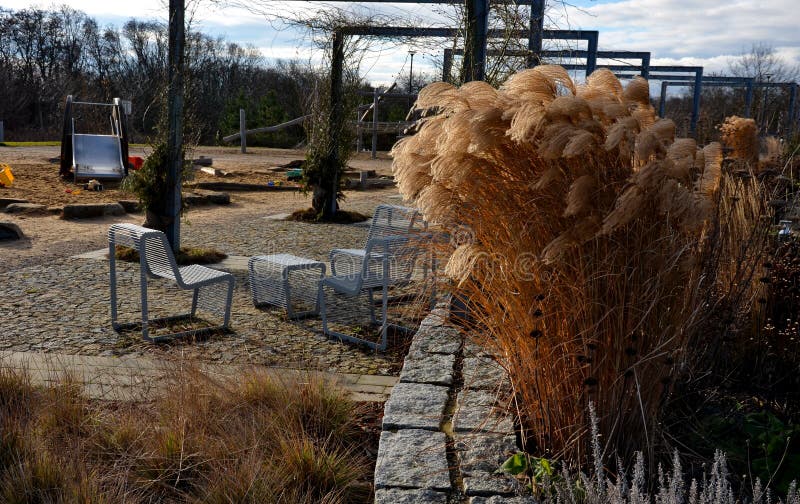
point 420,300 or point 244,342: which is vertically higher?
point 420,300

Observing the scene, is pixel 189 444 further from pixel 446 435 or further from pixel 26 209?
pixel 26 209

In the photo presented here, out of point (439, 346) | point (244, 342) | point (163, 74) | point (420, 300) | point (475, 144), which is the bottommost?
point (244, 342)

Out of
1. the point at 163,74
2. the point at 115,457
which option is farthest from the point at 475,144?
the point at 163,74

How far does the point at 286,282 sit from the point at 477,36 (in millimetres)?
2168

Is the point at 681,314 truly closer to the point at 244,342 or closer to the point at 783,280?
the point at 783,280

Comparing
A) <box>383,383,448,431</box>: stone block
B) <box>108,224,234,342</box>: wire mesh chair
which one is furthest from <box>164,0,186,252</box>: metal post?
<box>383,383,448,431</box>: stone block

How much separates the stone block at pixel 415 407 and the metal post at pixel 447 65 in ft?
13.3

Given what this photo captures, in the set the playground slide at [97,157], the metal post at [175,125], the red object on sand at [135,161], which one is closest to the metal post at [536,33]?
the metal post at [175,125]

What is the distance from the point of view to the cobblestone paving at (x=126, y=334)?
4.71m

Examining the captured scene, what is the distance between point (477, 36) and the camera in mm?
5262

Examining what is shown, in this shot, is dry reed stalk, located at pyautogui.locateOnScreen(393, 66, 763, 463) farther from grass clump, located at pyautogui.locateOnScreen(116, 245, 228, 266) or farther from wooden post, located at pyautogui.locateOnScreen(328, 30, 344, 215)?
wooden post, located at pyautogui.locateOnScreen(328, 30, 344, 215)

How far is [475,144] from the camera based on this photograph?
2.43 m

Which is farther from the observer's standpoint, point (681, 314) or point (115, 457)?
point (115, 457)

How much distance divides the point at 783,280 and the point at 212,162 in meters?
17.1
